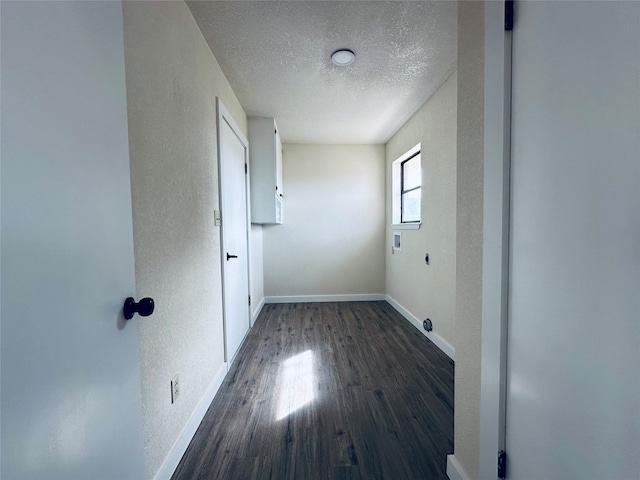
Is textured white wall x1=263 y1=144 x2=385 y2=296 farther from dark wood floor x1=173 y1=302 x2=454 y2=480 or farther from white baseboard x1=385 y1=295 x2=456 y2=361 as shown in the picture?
dark wood floor x1=173 y1=302 x2=454 y2=480

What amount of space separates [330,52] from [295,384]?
242cm

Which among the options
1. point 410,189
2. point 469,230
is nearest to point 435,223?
point 410,189

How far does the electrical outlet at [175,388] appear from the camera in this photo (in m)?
1.30

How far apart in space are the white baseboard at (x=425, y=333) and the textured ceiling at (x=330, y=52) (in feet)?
7.09

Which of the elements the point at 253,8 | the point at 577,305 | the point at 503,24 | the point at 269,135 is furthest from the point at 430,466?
the point at 269,135

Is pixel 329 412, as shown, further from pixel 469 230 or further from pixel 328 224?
pixel 328 224

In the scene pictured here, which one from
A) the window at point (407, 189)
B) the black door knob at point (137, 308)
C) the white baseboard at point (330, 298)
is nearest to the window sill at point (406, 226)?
the window at point (407, 189)

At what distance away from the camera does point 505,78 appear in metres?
0.92

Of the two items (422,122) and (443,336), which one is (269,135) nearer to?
(422,122)

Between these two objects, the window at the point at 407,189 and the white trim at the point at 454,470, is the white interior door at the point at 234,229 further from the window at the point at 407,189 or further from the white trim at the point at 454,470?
the window at the point at 407,189

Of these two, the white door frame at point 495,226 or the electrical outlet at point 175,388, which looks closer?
the white door frame at point 495,226

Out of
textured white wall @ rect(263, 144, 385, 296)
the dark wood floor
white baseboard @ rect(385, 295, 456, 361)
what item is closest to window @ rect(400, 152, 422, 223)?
textured white wall @ rect(263, 144, 385, 296)

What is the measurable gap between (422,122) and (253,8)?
194cm

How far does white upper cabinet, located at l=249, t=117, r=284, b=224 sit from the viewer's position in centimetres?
318
